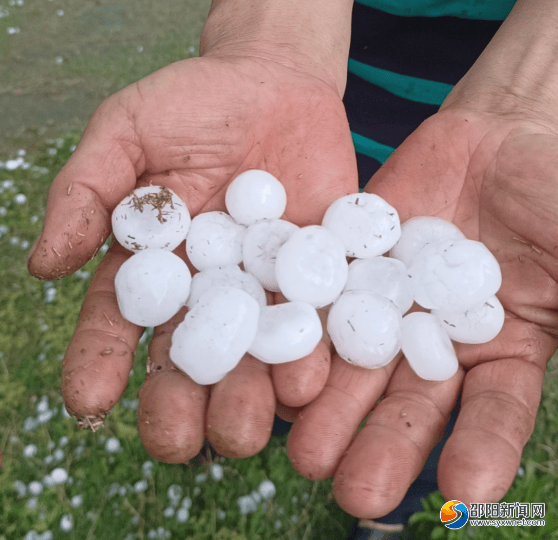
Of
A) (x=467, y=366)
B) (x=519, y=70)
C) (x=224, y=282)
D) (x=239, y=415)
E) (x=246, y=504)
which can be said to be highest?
(x=519, y=70)

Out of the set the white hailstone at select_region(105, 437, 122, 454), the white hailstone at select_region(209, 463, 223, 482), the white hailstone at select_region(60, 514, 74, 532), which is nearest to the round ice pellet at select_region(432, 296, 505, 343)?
the white hailstone at select_region(209, 463, 223, 482)

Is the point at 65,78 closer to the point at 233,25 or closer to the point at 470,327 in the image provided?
the point at 233,25

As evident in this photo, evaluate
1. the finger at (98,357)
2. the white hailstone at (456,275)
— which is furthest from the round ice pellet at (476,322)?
the finger at (98,357)

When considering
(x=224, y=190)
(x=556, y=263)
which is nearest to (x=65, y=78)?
(x=224, y=190)

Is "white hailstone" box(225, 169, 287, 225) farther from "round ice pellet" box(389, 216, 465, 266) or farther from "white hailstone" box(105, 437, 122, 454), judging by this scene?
"white hailstone" box(105, 437, 122, 454)

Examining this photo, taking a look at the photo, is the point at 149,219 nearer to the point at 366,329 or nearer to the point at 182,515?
the point at 366,329

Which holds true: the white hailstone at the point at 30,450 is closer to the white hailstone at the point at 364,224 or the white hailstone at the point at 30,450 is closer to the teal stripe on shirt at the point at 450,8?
the white hailstone at the point at 364,224

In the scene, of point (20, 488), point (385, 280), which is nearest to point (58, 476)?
point (20, 488)
